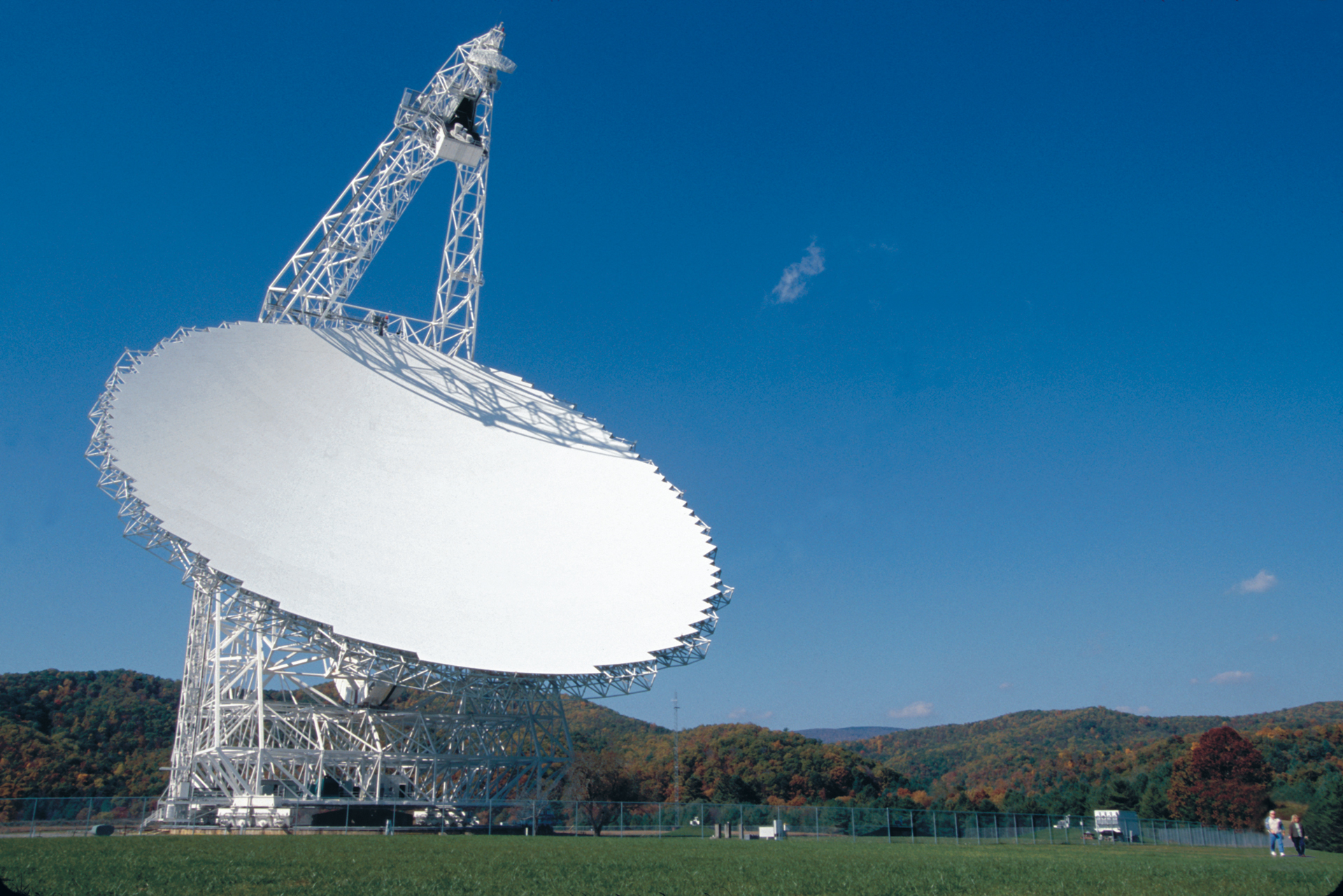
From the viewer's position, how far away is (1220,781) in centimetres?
7150

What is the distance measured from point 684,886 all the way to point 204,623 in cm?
3264

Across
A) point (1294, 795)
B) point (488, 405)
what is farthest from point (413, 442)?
point (1294, 795)

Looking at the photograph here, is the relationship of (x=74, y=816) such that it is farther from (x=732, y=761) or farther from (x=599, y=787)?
(x=732, y=761)

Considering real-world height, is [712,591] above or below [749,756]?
above

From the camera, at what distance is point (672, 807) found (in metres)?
43.9

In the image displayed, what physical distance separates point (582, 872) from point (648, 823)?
31615 millimetres

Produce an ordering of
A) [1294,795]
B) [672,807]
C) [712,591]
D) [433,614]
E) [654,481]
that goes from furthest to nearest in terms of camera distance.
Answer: [1294,795]
[672,807]
[654,481]
[712,591]
[433,614]

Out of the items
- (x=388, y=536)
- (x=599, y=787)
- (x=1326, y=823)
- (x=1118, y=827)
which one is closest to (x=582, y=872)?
(x=388, y=536)

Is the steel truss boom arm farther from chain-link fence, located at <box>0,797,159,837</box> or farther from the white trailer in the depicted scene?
the white trailer

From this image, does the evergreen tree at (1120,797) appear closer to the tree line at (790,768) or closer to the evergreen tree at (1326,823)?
the tree line at (790,768)

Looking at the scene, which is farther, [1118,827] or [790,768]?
[790,768]

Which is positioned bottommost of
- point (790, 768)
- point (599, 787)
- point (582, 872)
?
point (790, 768)

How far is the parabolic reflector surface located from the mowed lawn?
8380 millimetres

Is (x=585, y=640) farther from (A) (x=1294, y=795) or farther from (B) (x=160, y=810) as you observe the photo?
(A) (x=1294, y=795)
